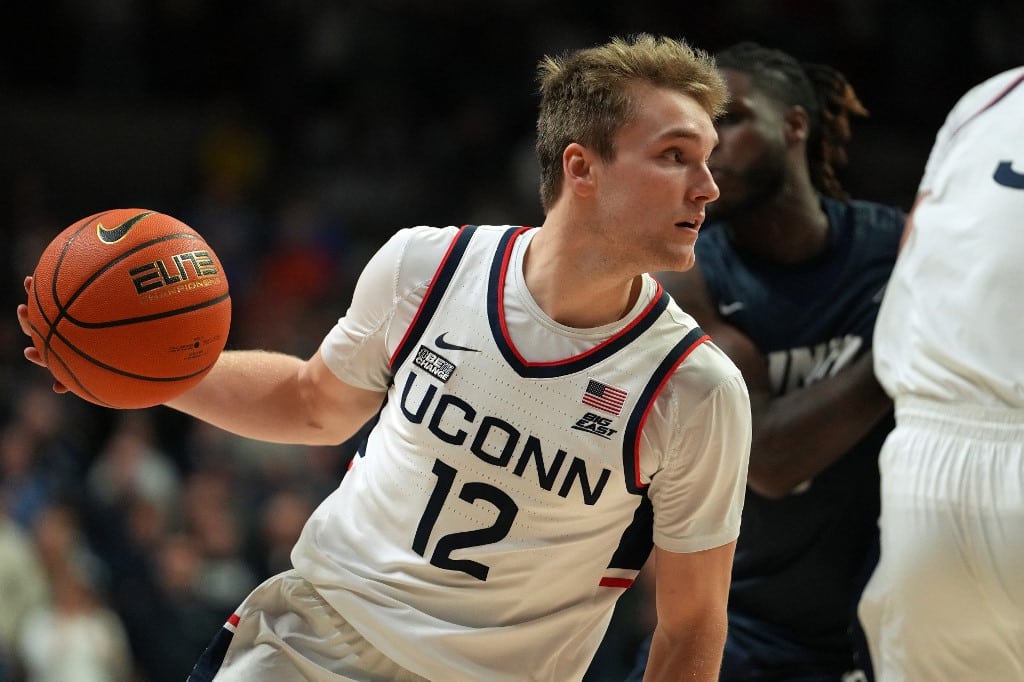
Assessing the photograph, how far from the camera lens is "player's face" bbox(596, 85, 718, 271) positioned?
124 inches

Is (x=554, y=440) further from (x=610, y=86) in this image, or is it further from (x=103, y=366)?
(x=103, y=366)

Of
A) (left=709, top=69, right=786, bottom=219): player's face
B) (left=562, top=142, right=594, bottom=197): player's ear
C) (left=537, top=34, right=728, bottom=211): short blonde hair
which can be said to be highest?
→ (left=537, top=34, right=728, bottom=211): short blonde hair

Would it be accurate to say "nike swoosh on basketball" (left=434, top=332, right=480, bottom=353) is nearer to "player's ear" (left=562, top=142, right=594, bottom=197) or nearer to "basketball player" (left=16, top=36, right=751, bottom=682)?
"basketball player" (left=16, top=36, right=751, bottom=682)

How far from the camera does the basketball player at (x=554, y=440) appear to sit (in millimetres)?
3152

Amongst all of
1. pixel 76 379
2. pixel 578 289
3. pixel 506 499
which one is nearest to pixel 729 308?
pixel 578 289

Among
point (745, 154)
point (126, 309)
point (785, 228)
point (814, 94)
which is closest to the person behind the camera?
point (126, 309)

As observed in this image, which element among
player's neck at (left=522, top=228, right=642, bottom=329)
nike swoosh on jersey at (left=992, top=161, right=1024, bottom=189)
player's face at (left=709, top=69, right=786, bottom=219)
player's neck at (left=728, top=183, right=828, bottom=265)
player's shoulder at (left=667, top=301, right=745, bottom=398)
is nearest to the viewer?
player's shoulder at (left=667, top=301, right=745, bottom=398)

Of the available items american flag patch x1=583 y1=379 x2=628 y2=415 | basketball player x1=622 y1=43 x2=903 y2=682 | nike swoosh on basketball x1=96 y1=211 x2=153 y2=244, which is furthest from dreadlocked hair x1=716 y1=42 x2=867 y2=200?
nike swoosh on basketball x1=96 y1=211 x2=153 y2=244

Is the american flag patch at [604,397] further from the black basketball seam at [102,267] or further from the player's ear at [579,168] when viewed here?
the black basketball seam at [102,267]

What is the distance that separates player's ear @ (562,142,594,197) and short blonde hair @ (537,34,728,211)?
25 mm

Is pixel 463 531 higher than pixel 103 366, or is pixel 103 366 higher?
pixel 103 366

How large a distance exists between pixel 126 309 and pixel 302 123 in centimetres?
880

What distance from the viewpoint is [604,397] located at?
10.4 ft

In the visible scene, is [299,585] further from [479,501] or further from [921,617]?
[921,617]
